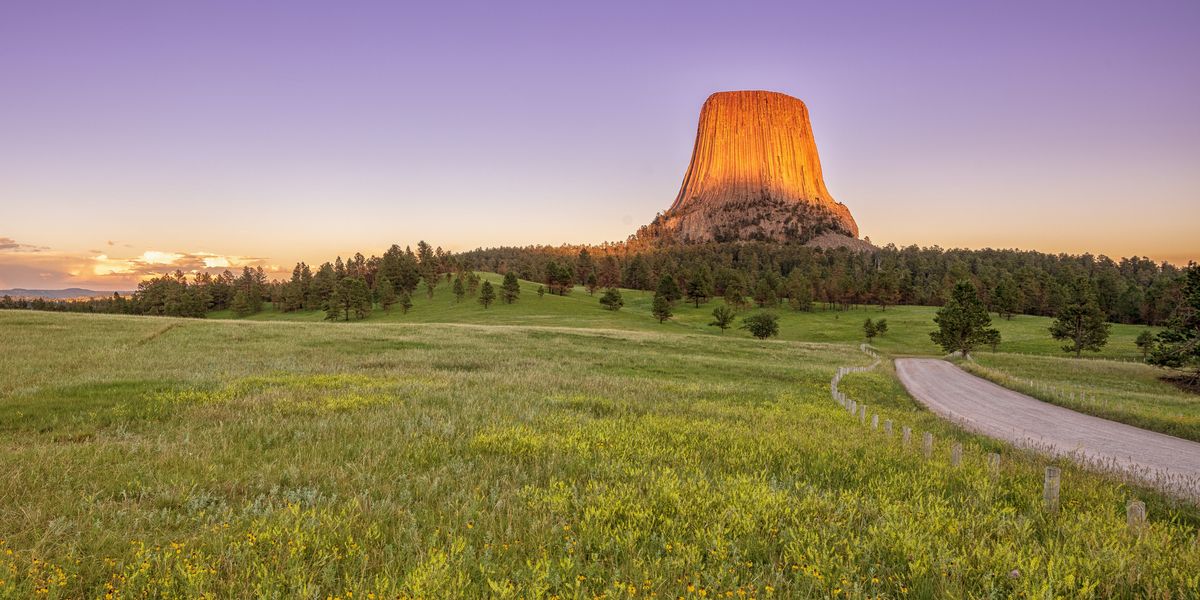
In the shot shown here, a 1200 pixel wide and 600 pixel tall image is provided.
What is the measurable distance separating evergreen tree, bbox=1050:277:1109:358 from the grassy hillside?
4270 mm

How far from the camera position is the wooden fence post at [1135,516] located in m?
6.43

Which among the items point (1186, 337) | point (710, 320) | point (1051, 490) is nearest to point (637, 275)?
point (710, 320)

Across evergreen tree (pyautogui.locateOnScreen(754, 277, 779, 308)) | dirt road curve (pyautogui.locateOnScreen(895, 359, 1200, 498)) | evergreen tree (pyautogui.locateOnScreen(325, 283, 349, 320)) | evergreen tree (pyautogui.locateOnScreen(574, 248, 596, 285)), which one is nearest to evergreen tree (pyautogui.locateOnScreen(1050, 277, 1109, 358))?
dirt road curve (pyautogui.locateOnScreen(895, 359, 1200, 498))

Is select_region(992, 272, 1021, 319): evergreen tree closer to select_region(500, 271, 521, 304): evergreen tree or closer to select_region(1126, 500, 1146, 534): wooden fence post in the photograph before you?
select_region(500, 271, 521, 304): evergreen tree

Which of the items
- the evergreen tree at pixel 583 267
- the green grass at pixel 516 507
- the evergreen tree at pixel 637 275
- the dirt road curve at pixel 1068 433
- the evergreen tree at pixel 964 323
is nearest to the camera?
the green grass at pixel 516 507

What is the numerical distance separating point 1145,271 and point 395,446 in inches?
9688

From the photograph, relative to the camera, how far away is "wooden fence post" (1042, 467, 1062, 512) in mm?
7398

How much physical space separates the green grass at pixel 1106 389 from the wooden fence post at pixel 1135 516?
1898 centimetres

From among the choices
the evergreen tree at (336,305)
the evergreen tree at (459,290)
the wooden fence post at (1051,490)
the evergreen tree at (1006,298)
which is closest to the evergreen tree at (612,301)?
the evergreen tree at (459,290)

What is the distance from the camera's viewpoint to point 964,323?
66125 millimetres

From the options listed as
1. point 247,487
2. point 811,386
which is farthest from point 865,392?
point 247,487

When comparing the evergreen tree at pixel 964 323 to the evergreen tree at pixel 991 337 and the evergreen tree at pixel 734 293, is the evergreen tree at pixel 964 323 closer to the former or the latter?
the evergreen tree at pixel 991 337

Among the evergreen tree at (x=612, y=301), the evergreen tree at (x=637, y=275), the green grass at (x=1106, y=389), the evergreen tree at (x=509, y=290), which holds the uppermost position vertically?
the evergreen tree at (x=637, y=275)

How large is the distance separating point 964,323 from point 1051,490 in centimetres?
7081
